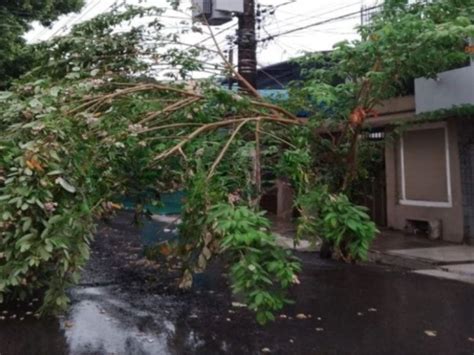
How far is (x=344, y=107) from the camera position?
973 centimetres

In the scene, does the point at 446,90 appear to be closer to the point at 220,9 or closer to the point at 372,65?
the point at 372,65

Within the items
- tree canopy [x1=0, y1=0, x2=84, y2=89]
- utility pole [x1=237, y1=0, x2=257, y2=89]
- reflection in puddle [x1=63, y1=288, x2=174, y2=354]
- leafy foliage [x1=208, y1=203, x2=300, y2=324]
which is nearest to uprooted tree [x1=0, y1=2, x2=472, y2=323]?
leafy foliage [x1=208, y1=203, x2=300, y2=324]

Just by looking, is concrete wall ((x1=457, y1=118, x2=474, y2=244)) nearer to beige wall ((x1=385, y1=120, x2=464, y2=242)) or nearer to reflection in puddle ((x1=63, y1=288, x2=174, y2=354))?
beige wall ((x1=385, y1=120, x2=464, y2=242))

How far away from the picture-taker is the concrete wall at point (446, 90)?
12281mm

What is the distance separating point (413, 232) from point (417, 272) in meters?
4.30

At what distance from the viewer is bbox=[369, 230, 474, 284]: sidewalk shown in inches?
400

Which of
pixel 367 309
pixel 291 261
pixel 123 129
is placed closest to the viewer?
pixel 291 261

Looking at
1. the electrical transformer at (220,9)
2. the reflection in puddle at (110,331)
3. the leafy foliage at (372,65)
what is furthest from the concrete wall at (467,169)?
the reflection in puddle at (110,331)

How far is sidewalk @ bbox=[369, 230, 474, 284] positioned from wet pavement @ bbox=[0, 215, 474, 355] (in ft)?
2.24

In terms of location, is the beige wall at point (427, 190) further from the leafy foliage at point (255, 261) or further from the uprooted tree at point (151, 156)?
the leafy foliage at point (255, 261)

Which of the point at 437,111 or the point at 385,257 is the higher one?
the point at 437,111

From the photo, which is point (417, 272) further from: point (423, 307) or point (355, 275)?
point (423, 307)

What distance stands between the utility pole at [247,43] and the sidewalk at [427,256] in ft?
14.7

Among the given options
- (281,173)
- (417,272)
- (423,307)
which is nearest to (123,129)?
(281,173)
